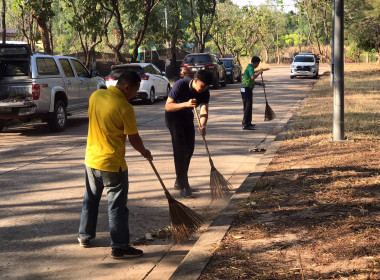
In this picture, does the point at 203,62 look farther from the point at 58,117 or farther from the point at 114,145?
the point at 114,145

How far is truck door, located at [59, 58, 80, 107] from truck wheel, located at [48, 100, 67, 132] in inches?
24.3

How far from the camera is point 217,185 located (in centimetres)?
770

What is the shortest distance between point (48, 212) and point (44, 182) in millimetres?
1730

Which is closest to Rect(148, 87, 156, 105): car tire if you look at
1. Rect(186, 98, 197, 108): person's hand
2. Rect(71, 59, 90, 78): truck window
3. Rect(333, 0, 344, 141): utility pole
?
Rect(71, 59, 90, 78): truck window

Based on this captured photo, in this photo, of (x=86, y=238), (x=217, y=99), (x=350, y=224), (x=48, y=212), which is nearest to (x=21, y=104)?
(x=48, y=212)

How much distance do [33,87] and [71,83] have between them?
1.97 metres

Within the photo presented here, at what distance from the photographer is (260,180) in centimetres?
813

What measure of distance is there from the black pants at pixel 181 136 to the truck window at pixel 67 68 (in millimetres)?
8379

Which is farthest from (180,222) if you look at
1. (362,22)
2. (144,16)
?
(362,22)

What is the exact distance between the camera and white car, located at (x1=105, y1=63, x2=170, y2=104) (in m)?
21.9

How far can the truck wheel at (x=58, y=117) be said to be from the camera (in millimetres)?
14281

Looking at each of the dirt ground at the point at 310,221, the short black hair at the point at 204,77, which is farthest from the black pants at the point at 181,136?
the dirt ground at the point at 310,221

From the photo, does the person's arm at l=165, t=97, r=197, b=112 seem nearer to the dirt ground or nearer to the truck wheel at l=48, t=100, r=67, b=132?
the dirt ground

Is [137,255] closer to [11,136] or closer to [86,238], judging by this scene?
[86,238]
